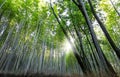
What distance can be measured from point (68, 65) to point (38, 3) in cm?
705

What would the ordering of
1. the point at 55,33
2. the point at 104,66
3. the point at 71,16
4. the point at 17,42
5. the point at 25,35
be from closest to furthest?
the point at 104,66 → the point at 71,16 → the point at 17,42 → the point at 25,35 → the point at 55,33

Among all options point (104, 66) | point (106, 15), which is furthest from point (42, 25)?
point (104, 66)

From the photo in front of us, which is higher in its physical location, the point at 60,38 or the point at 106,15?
the point at 106,15

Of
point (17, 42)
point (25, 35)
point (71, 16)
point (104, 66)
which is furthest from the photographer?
point (25, 35)

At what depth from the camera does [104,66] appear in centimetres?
456

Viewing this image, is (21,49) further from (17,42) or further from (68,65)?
(68,65)

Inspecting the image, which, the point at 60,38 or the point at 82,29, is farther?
the point at 60,38

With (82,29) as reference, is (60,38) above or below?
below

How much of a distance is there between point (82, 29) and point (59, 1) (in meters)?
2.13

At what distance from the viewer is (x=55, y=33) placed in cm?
1277

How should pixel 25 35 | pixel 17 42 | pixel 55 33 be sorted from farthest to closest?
pixel 55 33 < pixel 25 35 < pixel 17 42

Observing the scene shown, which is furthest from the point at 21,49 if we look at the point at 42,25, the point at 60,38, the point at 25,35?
the point at 60,38

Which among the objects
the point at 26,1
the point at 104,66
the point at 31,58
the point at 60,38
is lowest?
the point at 60,38

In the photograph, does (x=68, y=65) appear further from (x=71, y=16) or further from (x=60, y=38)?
(x=71, y=16)
